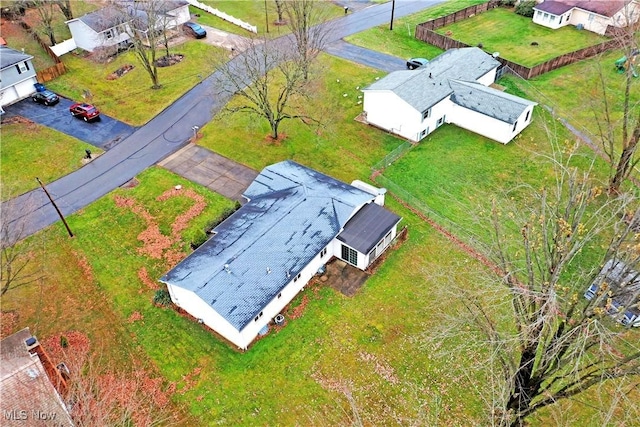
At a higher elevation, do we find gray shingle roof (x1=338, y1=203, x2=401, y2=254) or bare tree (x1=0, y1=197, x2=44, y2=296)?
gray shingle roof (x1=338, y1=203, x2=401, y2=254)

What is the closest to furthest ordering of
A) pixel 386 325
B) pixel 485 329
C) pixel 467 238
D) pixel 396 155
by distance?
1. pixel 485 329
2. pixel 386 325
3. pixel 467 238
4. pixel 396 155

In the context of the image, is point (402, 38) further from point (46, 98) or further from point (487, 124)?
point (46, 98)

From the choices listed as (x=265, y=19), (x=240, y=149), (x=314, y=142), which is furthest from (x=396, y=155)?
(x=265, y=19)

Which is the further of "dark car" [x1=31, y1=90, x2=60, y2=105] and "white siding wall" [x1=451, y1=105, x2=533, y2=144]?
"dark car" [x1=31, y1=90, x2=60, y2=105]

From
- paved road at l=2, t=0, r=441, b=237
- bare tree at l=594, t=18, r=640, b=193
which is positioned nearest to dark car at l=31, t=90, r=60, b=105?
paved road at l=2, t=0, r=441, b=237

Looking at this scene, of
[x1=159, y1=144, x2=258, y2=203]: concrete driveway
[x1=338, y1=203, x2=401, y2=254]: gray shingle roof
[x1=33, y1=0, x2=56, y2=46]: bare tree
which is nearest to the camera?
[x1=338, y1=203, x2=401, y2=254]: gray shingle roof

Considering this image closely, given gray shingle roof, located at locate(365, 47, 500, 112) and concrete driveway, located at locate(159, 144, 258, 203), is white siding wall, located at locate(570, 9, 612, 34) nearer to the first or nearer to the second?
gray shingle roof, located at locate(365, 47, 500, 112)

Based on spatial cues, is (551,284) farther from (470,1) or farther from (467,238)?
(470,1)

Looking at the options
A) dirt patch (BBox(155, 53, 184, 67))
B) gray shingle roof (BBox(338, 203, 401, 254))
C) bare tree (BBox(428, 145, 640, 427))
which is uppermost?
bare tree (BBox(428, 145, 640, 427))
